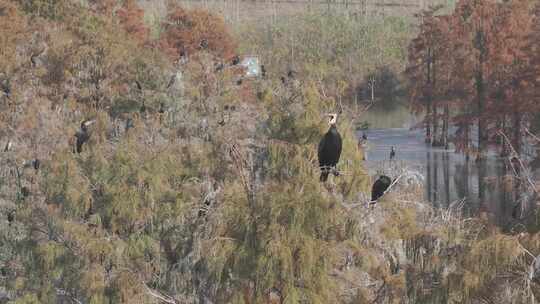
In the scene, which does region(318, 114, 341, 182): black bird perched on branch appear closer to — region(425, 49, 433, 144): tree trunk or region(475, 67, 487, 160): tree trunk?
region(475, 67, 487, 160): tree trunk

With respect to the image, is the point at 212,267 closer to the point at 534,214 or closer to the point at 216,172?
the point at 534,214

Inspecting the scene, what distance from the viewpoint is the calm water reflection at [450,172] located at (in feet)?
78.6

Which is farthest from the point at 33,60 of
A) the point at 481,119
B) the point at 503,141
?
the point at 481,119

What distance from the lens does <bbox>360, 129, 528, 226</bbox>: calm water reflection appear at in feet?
78.6

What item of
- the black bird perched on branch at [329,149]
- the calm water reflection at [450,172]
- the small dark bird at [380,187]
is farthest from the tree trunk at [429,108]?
the black bird perched on branch at [329,149]

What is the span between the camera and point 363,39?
8475 centimetres

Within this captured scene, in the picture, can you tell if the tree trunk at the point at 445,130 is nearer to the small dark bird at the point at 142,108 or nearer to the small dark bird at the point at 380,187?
the small dark bird at the point at 142,108

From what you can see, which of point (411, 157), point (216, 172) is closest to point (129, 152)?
point (216, 172)

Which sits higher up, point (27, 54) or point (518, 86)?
point (27, 54)

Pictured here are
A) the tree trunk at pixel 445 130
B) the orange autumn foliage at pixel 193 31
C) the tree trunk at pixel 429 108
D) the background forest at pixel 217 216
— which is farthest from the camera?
the orange autumn foliage at pixel 193 31

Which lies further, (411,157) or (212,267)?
(411,157)

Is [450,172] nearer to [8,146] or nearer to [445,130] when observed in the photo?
[445,130]

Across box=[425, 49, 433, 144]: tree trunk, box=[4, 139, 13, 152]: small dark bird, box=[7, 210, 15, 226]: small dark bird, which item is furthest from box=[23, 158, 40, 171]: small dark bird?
box=[425, 49, 433, 144]: tree trunk

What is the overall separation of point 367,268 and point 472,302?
105 centimetres
